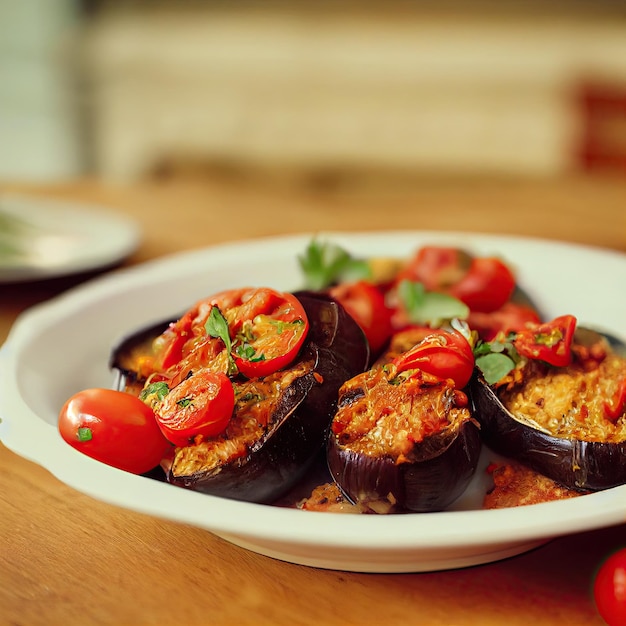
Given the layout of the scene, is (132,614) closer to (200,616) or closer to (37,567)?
(200,616)

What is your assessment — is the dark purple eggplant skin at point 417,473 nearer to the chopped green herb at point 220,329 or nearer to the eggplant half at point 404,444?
the eggplant half at point 404,444

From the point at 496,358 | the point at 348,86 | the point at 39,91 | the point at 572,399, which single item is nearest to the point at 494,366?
the point at 496,358

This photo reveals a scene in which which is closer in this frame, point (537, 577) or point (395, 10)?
point (537, 577)

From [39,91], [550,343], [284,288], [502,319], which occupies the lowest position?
[39,91]

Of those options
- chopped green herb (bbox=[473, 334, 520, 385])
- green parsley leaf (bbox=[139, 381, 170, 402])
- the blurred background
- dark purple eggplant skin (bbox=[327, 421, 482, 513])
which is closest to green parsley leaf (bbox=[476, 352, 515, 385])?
chopped green herb (bbox=[473, 334, 520, 385])

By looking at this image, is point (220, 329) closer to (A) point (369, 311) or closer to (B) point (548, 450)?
(A) point (369, 311)

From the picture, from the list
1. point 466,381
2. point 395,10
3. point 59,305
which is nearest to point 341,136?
point 395,10
